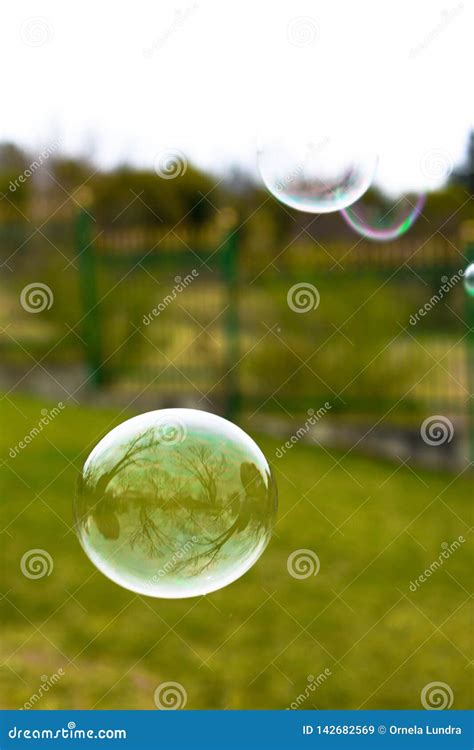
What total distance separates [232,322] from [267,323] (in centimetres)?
37

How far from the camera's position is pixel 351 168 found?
4.76 meters

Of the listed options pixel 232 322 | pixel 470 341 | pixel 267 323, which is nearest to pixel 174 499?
pixel 470 341

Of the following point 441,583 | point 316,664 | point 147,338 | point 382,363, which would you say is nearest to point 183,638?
point 316,664

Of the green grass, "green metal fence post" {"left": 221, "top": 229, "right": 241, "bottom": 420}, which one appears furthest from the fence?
the green grass

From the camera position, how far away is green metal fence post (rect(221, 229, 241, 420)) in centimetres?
846

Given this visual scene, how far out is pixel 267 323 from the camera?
827cm

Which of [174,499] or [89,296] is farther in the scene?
[89,296]

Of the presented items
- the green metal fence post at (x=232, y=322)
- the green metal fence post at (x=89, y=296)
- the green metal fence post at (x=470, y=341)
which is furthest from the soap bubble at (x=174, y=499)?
the green metal fence post at (x=89, y=296)

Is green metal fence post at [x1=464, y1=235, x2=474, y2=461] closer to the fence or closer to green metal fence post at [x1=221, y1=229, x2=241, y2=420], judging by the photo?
the fence

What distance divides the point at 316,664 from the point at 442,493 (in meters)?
2.70

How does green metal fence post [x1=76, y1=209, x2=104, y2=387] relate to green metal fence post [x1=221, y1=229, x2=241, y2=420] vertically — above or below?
below

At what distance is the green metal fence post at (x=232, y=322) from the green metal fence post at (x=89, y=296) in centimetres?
156

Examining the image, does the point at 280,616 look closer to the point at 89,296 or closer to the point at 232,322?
the point at 232,322

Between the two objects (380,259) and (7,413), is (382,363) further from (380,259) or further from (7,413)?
(7,413)
